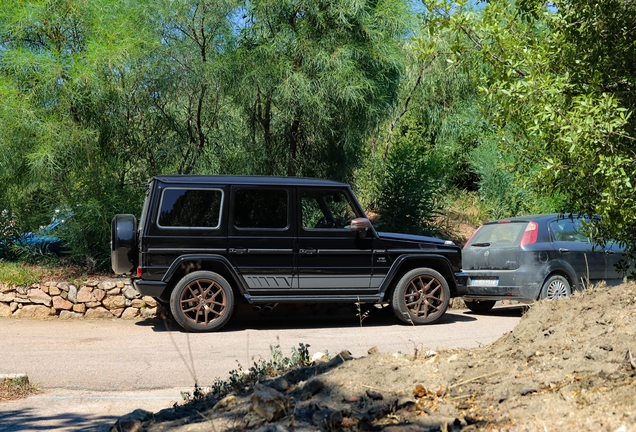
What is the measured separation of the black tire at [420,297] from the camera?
11.1 metres

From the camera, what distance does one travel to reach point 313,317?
40.0 ft

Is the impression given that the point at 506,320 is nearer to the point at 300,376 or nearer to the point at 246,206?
the point at 246,206

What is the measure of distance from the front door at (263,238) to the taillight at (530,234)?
12.3ft

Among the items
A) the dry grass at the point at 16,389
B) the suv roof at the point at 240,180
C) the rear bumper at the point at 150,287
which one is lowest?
the dry grass at the point at 16,389

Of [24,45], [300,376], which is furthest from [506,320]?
[24,45]

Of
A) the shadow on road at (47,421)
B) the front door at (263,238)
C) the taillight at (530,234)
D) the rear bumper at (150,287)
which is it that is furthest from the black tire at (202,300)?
the taillight at (530,234)

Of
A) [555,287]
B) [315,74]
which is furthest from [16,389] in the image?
[315,74]

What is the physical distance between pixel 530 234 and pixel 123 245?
624cm

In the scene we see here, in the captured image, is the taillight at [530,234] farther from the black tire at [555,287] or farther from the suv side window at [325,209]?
the suv side window at [325,209]

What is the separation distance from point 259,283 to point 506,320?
13.2ft

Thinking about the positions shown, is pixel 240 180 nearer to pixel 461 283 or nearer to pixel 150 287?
pixel 150 287

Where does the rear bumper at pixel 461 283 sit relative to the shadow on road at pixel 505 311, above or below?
above

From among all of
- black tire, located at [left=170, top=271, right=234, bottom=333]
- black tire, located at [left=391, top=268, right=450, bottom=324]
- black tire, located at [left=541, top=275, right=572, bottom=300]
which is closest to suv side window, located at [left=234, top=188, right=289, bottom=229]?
black tire, located at [left=170, top=271, right=234, bottom=333]

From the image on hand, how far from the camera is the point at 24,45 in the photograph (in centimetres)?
1298
